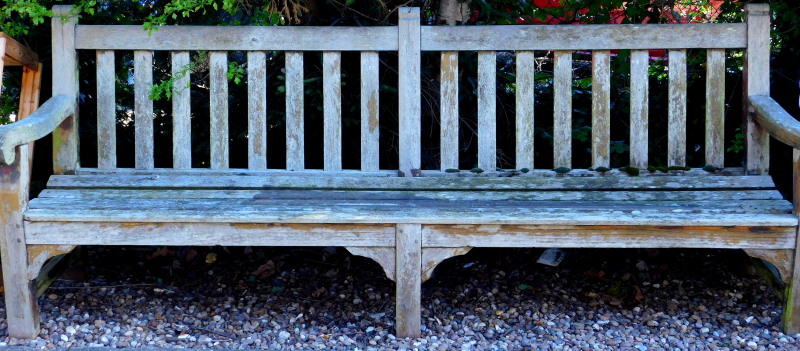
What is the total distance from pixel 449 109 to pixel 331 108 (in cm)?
50

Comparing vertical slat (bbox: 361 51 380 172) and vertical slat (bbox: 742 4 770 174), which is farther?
vertical slat (bbox: 361 51 380 172)

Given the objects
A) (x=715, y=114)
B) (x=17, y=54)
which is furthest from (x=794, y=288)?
(x=17, y=54)

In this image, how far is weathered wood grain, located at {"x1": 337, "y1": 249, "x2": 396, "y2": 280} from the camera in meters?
2.87

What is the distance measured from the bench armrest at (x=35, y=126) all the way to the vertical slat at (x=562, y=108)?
2.01 metres

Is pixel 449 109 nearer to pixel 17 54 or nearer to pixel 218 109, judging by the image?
pixel 218 109

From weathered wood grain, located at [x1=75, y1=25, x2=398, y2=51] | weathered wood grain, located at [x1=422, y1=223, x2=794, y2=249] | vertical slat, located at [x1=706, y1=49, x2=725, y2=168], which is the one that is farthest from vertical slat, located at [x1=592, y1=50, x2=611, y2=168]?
weathered wood grain, located at [x1=75, y1=25, x2=398, y2=51]

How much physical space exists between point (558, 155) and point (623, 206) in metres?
0.51

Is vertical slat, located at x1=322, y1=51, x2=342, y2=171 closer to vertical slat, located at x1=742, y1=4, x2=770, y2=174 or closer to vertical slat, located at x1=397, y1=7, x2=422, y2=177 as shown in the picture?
vertical slat, located at x1=397, y1=7, x2=422, y2=177

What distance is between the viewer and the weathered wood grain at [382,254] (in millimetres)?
2871

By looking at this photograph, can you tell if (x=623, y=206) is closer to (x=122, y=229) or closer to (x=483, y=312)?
(x=483, y=312)

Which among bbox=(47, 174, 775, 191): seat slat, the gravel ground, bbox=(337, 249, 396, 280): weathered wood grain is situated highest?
bbox=(47, 174, 775, 191): seat slat

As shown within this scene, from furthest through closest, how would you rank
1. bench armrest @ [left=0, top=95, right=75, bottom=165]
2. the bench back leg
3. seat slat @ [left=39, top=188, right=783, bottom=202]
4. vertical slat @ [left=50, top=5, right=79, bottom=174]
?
1. vertical slat @ [left=50, top=5, right=79, bottom=174]
2. seat slat @ [left=39, top=188, right=783, bottom=202]
3. the bench back leg
4. bench armrest @ [left=0, top=95, right=75, bottom=165]

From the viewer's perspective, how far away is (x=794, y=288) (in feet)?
9.43

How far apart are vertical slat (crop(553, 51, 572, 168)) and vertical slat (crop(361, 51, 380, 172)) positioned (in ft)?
2.49
